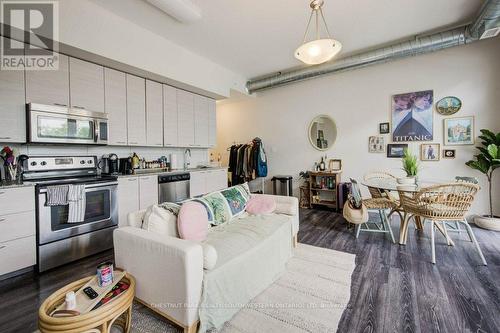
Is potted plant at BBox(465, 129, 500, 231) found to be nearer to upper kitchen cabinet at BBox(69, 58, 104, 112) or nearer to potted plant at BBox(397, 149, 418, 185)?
potted plant at BBox(397, 149, 418, 185)

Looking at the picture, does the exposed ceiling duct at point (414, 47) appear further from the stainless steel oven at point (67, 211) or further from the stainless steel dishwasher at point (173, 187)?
the stainless steel oven at point (67, 211)

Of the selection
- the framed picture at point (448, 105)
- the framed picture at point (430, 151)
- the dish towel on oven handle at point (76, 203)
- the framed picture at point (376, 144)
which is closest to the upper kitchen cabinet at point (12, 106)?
the dish towel on oven handle at point (76, 203)

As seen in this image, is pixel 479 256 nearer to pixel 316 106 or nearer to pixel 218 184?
A: pixel 316 106

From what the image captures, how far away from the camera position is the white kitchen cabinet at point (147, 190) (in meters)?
3.17

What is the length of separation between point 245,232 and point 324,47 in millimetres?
2042

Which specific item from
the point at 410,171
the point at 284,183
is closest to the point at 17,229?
the point at 284,183

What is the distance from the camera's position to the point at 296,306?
67.6 inches

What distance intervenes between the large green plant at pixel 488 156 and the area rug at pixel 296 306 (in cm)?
268

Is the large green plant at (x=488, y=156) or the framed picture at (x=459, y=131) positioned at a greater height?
the framed picture at (x=459, y=131)

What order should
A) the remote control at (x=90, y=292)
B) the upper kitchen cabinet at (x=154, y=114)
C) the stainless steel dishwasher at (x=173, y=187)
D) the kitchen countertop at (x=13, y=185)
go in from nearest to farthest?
the remote control at (x=90, y=292), the kitchen countertop at (x=13, y=185), the stainless steel dishwasher at (x=173, y=187), the upper kitchen cabinet at (x=154, y=114)

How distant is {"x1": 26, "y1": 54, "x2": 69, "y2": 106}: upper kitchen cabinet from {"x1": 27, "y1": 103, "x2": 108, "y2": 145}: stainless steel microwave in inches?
4.0

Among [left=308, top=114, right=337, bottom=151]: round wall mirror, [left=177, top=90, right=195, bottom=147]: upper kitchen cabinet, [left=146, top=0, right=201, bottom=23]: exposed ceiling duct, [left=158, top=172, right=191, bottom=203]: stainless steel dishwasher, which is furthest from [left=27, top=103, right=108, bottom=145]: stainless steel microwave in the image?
[left=308, top=114, right=337, bottom=151]: round wall mirror

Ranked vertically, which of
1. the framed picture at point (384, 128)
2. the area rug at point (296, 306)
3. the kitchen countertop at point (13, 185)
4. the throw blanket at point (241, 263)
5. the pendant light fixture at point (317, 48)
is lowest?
the area rug at point (296, 306)

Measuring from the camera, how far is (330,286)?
1963mm
